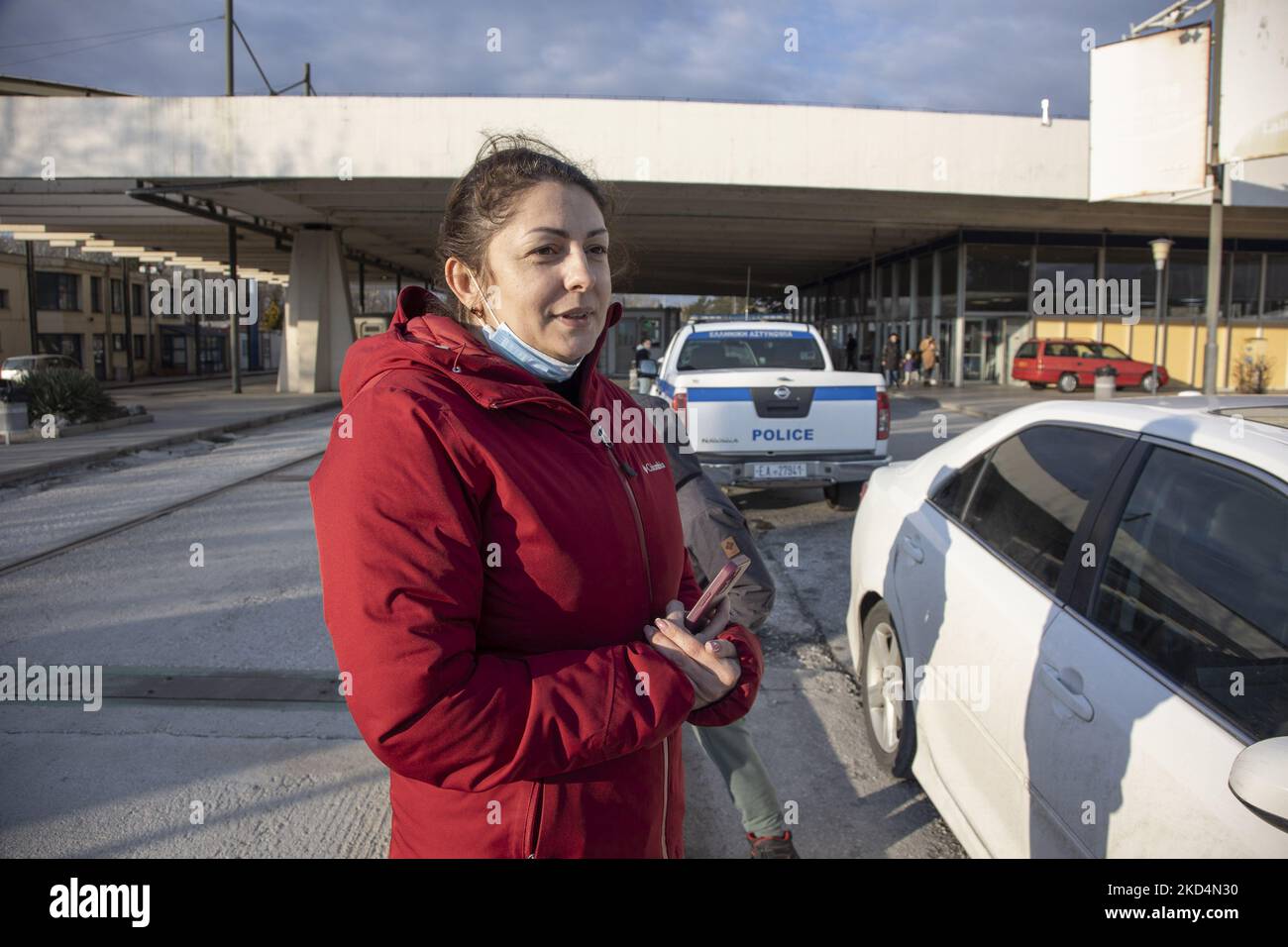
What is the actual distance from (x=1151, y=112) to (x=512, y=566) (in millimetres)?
17318

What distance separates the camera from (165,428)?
16703 millimetres

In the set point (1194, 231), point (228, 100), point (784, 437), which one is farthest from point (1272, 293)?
point (228, 100)

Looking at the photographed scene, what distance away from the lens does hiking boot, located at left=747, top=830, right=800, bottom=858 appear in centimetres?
284

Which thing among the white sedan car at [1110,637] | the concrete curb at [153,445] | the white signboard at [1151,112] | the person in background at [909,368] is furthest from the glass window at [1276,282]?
the white sedan car at [1110,637]

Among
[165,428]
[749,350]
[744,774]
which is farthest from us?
[165,428]

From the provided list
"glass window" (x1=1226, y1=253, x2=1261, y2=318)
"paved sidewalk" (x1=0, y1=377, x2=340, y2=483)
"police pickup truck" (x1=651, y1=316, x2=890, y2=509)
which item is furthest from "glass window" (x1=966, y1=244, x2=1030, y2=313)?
"police pickup truck" (x1=651, y1=316, x2=890, y2=509)

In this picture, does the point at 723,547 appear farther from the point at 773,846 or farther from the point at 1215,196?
the point at 1215,196

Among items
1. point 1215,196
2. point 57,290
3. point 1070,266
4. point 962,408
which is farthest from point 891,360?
point 57,290

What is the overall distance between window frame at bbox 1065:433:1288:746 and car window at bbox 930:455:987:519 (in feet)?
2.88

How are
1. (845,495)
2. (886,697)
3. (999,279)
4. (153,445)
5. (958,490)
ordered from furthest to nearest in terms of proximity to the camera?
1. (999,279)
2. (153,445)
3. (845,495)
4. (886,697)
5. (958,490)

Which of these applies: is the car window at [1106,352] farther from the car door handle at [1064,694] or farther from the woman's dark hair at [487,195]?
the woman's dark hair at [487,195]

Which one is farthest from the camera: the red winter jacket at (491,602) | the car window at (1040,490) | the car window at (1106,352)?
the car window at (1106,352)

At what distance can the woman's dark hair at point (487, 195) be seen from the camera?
65.0 inches

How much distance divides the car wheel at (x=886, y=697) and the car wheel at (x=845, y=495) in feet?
17.3
